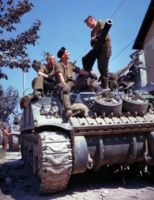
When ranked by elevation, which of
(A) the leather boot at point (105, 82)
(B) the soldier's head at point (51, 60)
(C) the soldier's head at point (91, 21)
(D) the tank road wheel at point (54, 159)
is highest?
(C) the soldier's head at point (91, 21)

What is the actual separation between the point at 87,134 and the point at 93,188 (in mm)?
1319

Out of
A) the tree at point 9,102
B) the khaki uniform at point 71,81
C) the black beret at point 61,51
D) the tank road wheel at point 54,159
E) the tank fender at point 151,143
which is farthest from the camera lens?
the tree at point 9,102

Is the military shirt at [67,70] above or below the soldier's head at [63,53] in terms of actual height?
below

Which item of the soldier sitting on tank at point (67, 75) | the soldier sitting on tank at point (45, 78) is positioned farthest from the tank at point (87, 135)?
the soldier sitting on tank at point (45, 78)

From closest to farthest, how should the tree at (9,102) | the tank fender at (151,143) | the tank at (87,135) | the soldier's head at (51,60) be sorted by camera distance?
1. the tank at (87,135)
2. the tank fender at (151,143)
3. the soldier's head at (51,60)
4. the tree at (9,102)

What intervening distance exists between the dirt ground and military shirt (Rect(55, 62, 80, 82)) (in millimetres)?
2267

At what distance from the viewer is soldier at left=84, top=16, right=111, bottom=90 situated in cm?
782

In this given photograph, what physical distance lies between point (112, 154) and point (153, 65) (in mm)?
15814

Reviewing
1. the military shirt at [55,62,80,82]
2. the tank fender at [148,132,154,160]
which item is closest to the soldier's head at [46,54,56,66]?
the military shirt at [55,62,80,82]

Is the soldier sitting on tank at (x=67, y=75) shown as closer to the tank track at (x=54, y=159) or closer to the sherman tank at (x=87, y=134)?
the sherman tank at (x=87, y=134)

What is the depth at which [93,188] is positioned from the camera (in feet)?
22.7

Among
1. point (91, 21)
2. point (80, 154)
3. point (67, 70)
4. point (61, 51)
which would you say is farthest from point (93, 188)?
point (91, 21)

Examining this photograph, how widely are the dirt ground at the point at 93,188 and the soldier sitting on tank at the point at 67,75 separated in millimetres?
1803

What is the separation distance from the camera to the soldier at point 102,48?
782 centimetres
